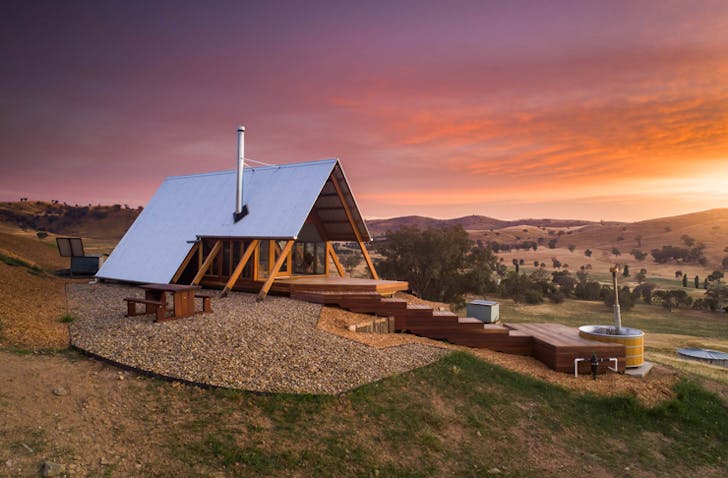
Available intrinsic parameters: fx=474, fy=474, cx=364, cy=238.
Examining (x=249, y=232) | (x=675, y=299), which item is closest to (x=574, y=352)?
(x=249, y=232)

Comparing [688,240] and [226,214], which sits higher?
[688,240]

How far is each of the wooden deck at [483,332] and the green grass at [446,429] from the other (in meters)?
1.67

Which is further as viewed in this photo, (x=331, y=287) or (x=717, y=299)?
(x=717, y=299)

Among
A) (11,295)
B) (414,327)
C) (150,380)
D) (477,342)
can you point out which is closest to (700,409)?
(477,342)

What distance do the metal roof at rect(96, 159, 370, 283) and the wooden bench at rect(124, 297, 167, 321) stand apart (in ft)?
14.7

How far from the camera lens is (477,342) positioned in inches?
505

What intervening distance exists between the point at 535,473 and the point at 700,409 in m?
5.22

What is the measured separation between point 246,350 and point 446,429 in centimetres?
401

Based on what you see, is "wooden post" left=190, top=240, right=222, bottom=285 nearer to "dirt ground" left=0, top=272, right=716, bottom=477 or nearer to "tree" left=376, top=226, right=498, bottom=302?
"dirt ground" left=0, top=272, right=716, bottom=477

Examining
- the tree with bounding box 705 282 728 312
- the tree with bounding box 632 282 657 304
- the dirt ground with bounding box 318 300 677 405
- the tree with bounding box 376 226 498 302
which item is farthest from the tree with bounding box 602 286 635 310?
the dirt ground with bounding box 318 300 677 405

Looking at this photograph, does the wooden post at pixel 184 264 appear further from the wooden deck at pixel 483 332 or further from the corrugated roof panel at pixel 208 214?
the wooden deck at pixel 483 332

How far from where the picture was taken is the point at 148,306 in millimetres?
11734

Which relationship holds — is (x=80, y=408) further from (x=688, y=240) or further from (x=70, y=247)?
(x=688, y=240)

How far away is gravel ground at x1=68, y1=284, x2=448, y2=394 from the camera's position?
8.02m
